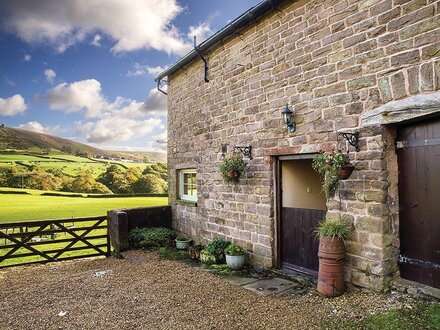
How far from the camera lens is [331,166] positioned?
14.4 ft

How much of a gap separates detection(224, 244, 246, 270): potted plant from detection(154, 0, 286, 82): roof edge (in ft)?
16.2

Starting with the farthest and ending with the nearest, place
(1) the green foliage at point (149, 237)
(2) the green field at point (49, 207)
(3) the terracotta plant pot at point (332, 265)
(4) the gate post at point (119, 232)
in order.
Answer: (2) the green field at point (49, 207), (1) the green foliage at point (149, 237), (4) the gate post at point (119, 232), (3) the terracotta plant pot at point (332, 265)

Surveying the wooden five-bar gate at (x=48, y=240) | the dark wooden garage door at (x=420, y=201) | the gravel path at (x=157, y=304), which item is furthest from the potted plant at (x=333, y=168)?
the wooden five-bar gate at (x=48, y=240)

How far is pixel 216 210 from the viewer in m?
7.45

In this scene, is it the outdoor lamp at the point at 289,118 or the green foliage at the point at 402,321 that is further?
the outdoor lamp at the point at 289,118

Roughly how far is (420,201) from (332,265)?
59.1 inches

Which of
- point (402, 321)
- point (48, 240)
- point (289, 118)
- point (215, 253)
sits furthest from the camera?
point (48, 240)

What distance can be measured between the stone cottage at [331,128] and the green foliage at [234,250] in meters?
0.23

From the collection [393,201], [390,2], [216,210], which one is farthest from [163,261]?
[390,2]

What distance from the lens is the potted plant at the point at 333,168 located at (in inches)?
169

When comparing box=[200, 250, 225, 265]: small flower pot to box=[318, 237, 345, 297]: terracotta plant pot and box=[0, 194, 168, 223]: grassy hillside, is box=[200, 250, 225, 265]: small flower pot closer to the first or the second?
box=[318, 237, 345, 297]: terracotta plant pot

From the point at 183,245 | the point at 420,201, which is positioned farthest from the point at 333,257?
the point at 183,245

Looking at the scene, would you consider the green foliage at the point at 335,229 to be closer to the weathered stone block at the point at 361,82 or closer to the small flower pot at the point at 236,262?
the weathered stone block at the point at 361,82

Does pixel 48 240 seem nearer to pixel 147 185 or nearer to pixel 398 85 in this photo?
pixel 398 85
